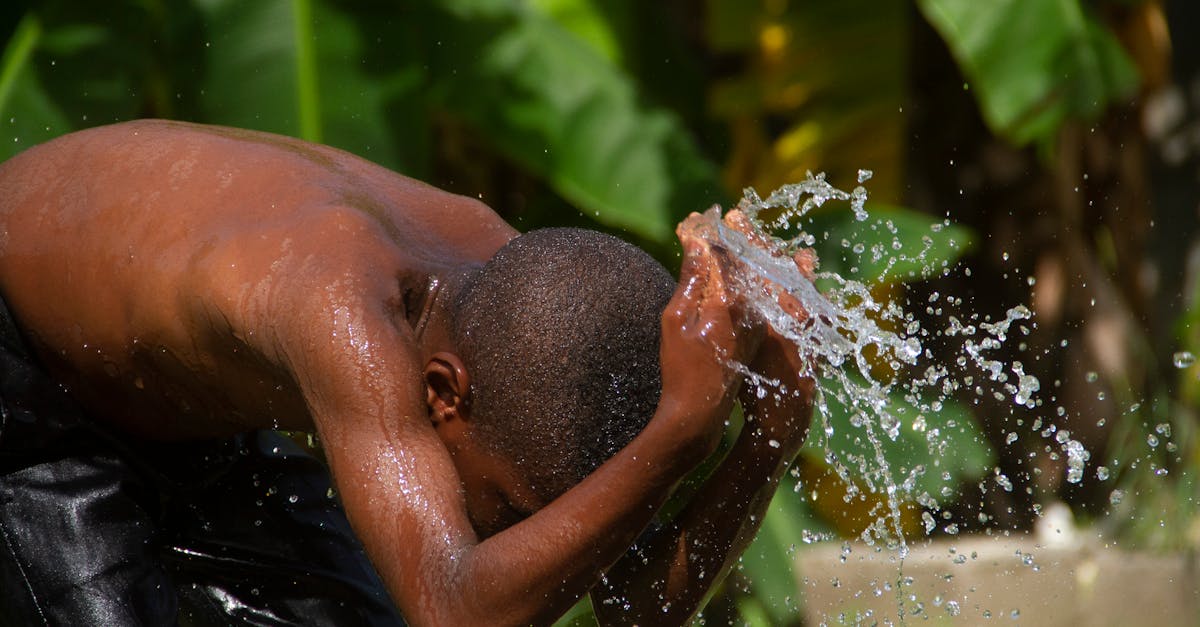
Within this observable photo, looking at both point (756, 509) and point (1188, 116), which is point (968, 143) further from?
point (756, 509)

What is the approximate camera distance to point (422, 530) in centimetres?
213

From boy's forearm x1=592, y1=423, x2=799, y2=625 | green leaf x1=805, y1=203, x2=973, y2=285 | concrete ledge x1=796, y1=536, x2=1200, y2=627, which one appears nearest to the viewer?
boy's forearm x1=592, y1=423, x2=799, y2=625

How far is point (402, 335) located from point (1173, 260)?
5728 mm

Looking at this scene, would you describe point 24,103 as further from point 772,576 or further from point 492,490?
point 492,490

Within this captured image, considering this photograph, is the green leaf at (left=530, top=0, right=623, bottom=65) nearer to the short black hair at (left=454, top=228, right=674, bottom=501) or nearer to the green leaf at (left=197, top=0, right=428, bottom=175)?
the green leaf at (left=197, top=0, right=428, bottom=175)

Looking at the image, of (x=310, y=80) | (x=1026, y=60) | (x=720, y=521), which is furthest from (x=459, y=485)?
(x=1026, y=60)

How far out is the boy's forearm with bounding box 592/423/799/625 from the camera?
251cm

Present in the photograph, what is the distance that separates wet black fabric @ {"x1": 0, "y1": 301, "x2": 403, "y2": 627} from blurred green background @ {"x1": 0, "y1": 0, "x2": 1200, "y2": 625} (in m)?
2.28

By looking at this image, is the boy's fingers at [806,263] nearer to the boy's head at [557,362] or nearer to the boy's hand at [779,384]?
the boy's hand at [779,384]

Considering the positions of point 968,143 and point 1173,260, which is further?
point 1173,260

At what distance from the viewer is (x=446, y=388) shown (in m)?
2.35

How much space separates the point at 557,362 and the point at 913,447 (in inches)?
133

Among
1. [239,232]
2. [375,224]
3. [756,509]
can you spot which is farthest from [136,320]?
[756,509]

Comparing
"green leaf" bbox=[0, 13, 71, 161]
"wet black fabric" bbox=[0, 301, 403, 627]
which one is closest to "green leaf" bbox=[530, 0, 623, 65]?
"green leaf" bbox=[0, 13, 71, 161]
